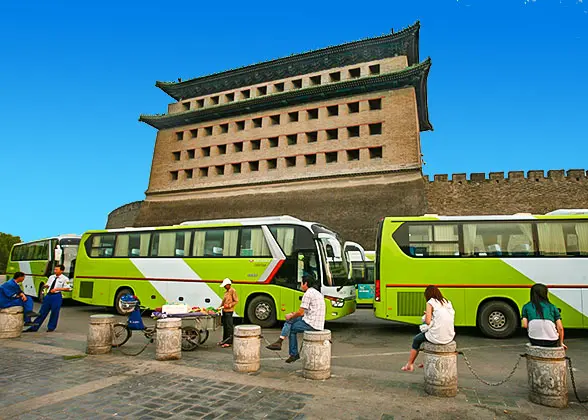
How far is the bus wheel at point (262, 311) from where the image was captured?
456 inches

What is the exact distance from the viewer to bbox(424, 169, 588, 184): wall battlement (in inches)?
1091

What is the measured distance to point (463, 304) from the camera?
10.4 m

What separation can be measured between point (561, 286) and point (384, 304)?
4.47 metres

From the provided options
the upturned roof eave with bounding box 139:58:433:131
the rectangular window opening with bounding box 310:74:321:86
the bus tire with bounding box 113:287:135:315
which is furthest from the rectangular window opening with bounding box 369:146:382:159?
the bus tire with bounding box 113:287:135:315

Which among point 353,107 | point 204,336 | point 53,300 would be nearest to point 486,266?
point 204,336

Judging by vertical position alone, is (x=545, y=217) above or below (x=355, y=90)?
below

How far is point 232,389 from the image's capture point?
5359 mm

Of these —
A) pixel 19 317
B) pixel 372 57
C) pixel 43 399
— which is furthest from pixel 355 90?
pixel 43 399

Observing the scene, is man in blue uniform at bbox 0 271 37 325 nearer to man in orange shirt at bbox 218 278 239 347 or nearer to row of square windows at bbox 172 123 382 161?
man in orange shirt at bbox 218 278 239 347

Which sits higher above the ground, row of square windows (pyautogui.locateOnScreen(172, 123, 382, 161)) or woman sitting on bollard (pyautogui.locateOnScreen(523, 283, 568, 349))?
row of square windows (pyautogui.locateOnScreen(172, 123, 382, 161))

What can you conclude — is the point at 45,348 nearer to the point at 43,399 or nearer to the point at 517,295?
the point at 43,399

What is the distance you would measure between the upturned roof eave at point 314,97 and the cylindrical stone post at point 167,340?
27.4 metres

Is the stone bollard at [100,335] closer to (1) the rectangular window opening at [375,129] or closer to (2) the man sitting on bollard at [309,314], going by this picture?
(2) the man sitting on bollard at [309,314]

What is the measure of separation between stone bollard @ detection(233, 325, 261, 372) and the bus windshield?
4.93 m
